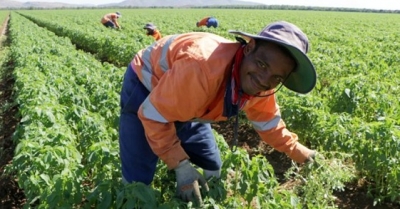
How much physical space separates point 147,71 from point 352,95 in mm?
3698

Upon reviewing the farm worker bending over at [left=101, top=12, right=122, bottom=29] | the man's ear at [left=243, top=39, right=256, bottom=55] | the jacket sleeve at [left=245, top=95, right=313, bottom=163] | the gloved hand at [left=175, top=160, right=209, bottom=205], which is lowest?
the farm worker bending over at [left=101, top=12, right=122, bottom=29]

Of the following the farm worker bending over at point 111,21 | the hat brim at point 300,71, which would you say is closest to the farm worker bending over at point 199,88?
the hat brim at point 300,71

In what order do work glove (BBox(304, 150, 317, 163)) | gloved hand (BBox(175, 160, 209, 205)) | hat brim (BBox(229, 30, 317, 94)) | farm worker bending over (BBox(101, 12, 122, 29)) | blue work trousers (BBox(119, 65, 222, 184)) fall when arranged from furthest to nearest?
farm worker bending over (BBox(101, 12, 122, 29)) < work glove (BBox(304, 150, 317, 163)) < blue work trousers (BBox(119, 65, 222, 184)) < gloved hand (BBox(175, 160, 209, 205)) < hat brim (BBox(229, 30, 317, 94))

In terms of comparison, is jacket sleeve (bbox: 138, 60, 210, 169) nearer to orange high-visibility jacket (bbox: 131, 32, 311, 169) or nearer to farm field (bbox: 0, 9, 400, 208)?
orange high-visibility jacket (bbox: 131, 32, 311, 169)

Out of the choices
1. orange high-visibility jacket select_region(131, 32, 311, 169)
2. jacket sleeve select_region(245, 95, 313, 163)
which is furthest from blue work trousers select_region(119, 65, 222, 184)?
jacket sleeve select_region(245, 95, 313, 163)

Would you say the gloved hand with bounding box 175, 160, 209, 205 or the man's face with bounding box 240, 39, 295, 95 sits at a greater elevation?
the man's face with bounding box 240, 39, 295, 95

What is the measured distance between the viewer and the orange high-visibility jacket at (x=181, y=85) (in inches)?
93.2

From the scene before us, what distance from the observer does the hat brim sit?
2193mm

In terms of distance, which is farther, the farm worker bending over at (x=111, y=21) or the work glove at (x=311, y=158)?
the farm worker bending over at (x=111, y=21)

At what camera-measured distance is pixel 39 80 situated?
243 inches

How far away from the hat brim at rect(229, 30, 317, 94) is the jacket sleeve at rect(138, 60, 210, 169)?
35cm

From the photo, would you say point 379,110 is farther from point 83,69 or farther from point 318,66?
point 83,69

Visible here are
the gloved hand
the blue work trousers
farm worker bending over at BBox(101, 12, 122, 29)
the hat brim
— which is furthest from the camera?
farm worker bending over at BBox(101, 12, 122, 29)

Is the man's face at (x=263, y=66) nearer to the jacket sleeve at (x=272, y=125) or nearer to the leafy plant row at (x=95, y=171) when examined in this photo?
the jacket sleeve at (x=272, y=125)
